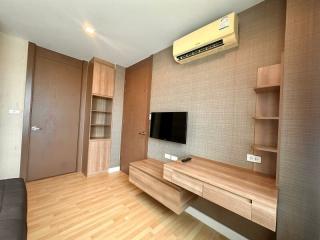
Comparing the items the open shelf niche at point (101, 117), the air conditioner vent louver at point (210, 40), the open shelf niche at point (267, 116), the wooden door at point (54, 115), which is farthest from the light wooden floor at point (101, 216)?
the air conditioner vent louver at point (210, 40)

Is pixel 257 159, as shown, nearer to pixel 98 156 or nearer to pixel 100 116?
pixel 98 156

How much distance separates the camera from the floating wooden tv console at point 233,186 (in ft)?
3.48

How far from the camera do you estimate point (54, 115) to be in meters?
3.07

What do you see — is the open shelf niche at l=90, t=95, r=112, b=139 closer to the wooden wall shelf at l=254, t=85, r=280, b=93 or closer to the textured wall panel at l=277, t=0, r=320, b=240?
the wooden wall shelf at l=254, t=85, r=280, b=93

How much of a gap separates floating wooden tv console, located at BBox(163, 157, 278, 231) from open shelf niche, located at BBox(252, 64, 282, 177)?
0.15m

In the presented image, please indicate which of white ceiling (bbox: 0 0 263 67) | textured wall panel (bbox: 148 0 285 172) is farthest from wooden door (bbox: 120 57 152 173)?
textured wall panel (bbox: 148 0 285 172)

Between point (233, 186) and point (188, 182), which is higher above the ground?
point (233, 186)

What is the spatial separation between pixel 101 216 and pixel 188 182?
1.28 meters

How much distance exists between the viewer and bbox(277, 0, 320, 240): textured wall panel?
103 cm

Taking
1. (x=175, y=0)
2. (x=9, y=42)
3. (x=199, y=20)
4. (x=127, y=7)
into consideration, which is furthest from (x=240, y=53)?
(x=9, y=42)

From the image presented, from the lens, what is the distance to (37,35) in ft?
7.97

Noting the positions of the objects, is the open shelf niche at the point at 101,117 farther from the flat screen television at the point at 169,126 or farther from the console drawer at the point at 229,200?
the console drawer at the point at 229,200

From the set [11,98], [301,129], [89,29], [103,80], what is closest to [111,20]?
[89,29]

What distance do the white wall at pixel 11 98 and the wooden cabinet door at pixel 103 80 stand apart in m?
1.15
